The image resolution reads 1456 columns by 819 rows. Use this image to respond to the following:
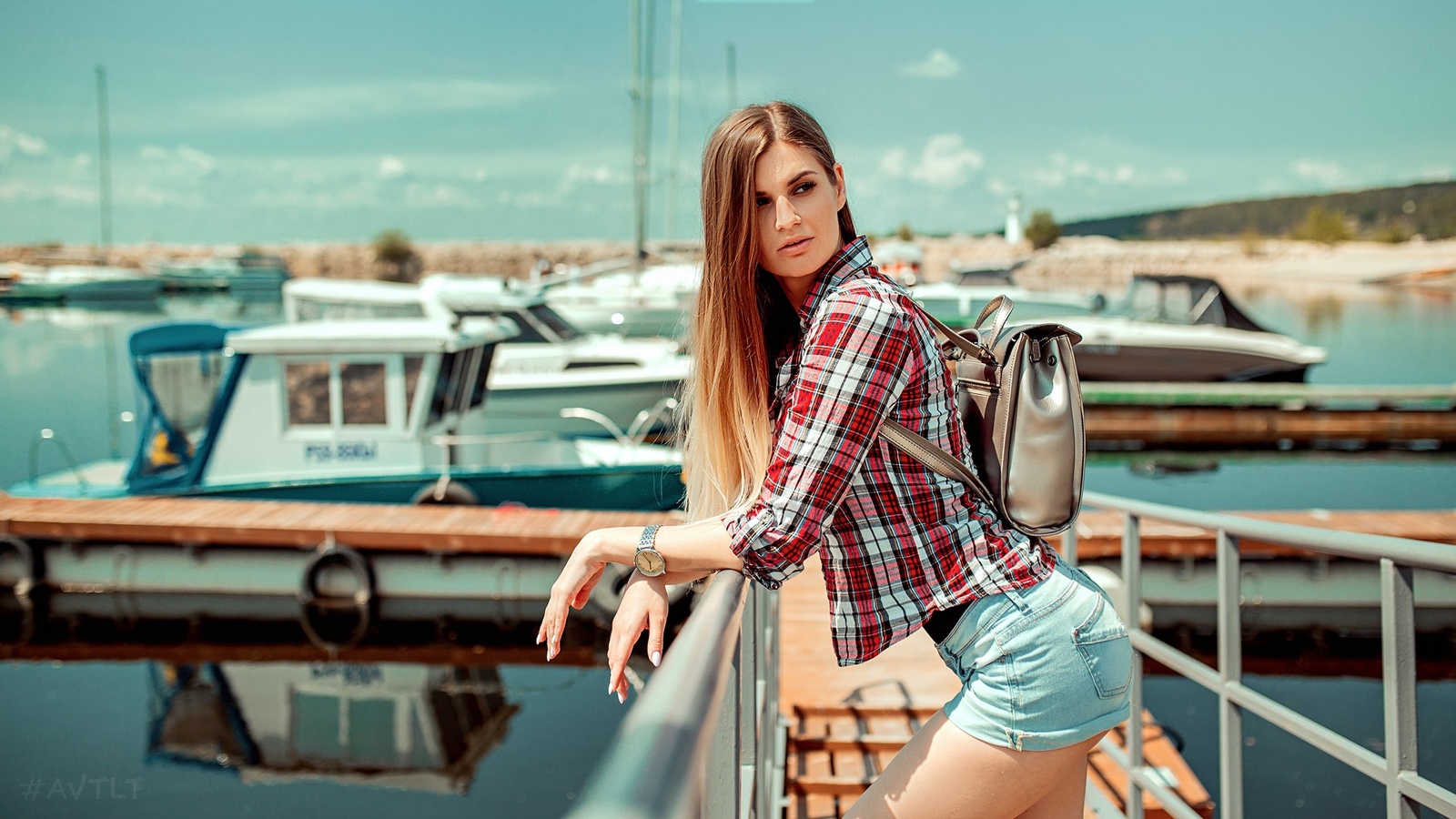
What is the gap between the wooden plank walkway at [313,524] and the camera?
851 centimetres

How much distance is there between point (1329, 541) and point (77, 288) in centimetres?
8088

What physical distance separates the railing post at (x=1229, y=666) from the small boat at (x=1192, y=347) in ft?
57.5

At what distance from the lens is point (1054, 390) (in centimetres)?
150

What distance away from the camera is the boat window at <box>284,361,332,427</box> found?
938 cm

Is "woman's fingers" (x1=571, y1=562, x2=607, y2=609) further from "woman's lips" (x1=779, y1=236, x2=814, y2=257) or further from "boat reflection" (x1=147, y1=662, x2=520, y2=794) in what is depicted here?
"boat reflection" (x1=147, y1=662, x2=520, y2=794)

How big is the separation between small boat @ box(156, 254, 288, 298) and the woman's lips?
85749 mm

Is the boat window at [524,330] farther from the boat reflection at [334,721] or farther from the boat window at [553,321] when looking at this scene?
the boat reflection at [334,721]

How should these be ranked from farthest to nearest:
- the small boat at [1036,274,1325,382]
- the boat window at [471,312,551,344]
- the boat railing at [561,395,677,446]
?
the small boat at [1036,274,1325,382] < the boat window at [471,312,551,344] < the boat railing at [561,395,677,446]

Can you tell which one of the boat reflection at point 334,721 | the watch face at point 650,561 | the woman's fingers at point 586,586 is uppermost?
the watch face at point 650,561

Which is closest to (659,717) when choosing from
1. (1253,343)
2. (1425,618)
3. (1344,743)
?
(1344,743)

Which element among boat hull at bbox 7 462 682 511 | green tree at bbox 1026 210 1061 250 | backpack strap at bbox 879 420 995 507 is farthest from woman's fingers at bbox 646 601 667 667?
green tree at bbox 1026 210 1061 250

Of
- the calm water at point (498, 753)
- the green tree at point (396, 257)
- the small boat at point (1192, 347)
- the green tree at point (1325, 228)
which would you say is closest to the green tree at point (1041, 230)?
the green tree at point (1325, 228)

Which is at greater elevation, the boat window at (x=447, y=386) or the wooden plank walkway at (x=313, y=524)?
the boat window at (x=447, y=386)

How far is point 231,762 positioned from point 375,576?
5.88 feet
